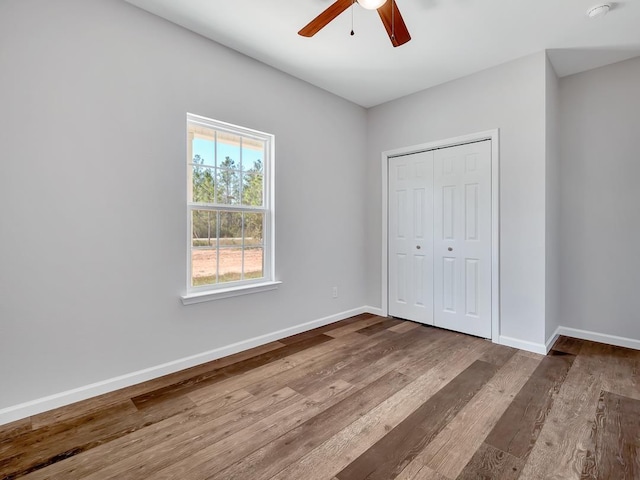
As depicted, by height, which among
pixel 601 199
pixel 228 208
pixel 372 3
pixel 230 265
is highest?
pixel 372 3

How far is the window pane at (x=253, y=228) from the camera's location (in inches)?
125

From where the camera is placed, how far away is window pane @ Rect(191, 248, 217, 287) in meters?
2.79

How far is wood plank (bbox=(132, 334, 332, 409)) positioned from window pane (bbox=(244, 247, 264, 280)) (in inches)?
29.7

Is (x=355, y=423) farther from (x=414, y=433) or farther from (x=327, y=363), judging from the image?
(x=327, y=363)

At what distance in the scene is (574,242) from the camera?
3.42 m

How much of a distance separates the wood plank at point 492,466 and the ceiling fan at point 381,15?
249 centimetres

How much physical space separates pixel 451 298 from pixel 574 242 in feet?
4.56

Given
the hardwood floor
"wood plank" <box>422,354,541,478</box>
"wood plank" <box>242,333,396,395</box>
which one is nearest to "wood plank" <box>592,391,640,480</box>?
the hardwood floor

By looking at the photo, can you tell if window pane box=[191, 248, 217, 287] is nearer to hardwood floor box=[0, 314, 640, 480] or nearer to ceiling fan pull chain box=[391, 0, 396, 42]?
hardwood floor box=[0, 314, 640, 480]

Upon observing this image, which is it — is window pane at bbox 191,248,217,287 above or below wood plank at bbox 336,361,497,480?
above

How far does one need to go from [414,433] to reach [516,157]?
8.68 feet

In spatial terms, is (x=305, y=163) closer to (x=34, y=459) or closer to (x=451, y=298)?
(x=451, y=298)

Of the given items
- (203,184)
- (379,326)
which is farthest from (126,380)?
(379,326)

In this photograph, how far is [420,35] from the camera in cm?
273
